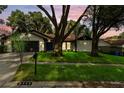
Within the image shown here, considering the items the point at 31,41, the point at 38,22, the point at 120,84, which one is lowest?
the point at 120,84

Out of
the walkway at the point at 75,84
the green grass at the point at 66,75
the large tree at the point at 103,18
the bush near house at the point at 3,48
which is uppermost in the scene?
→ the large tree at the point at 103,18

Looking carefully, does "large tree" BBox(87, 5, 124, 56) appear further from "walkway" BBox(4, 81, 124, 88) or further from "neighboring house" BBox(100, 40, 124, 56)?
"walkway" BBox(4, 81, 124, 88)

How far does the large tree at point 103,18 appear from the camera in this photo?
2581 cm

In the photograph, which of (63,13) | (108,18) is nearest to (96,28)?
(108,18)

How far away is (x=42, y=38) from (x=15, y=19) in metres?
14.2

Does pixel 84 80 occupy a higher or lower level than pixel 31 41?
lower

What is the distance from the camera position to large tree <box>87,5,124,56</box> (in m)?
25.8

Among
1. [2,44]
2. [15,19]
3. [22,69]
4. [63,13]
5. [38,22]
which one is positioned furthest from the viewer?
[38,22]

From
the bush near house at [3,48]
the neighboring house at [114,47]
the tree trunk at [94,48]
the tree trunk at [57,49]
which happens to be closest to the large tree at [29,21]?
the bush near house at [3,48]

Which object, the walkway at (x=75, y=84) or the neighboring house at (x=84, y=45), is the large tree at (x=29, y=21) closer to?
the neighboring house at (x=84, y=45)

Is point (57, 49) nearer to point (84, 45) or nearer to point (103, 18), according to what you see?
point (103, 18)

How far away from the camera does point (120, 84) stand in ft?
42.6

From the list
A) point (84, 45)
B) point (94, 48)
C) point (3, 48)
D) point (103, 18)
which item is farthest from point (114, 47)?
point (3, 48)

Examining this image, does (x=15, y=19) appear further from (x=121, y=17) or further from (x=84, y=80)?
(x=84, y=80)
